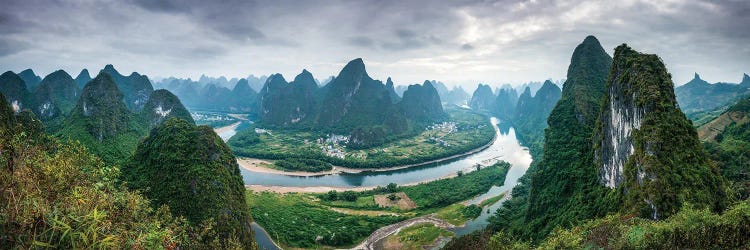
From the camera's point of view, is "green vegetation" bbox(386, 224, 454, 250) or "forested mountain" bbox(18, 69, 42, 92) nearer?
"green vegetation" bbox(386, 224, 454, 250)

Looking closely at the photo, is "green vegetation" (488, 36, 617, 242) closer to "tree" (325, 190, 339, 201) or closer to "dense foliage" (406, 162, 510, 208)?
"dense foliage" (406, 162, 510, 208)

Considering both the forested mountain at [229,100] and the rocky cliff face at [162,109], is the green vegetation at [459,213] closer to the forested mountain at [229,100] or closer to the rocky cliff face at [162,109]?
the rocky cliff face at [162,109]

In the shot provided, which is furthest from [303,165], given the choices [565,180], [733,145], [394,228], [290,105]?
[733,145]

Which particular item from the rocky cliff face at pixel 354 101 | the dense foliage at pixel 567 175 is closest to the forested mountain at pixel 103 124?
the dense foliage at pixel 567 175

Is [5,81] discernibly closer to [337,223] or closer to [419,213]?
[337,223]

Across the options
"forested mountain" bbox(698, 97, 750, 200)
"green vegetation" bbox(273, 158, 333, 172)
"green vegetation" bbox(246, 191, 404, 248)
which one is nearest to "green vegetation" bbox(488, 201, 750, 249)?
"forested mountain" bbox(698, 97, 750, 200)

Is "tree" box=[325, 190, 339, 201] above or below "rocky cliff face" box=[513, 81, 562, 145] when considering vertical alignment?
below

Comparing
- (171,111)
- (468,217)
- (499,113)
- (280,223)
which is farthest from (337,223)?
(499,113)
